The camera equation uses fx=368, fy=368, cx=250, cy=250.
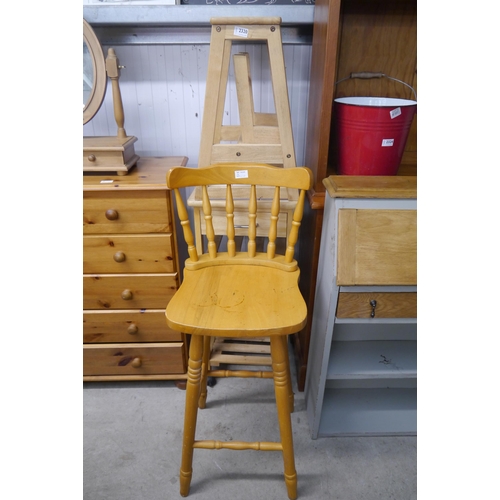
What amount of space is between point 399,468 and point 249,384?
714 millimetres

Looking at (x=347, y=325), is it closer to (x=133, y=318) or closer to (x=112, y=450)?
(x=133, y=318)

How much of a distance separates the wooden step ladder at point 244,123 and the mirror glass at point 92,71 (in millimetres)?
429

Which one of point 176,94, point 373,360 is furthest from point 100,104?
point 373,360

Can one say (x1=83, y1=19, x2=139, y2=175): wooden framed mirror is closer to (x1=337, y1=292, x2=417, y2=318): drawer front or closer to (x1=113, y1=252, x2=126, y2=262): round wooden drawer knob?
(x1=113, y1=252, x2=126, y2=262): round wooden drawer knob

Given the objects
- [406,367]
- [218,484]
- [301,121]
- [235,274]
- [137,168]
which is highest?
[301,121]

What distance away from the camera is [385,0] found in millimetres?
1416

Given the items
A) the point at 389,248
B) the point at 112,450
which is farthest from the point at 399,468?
the point at 112,450

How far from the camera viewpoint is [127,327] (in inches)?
63.4

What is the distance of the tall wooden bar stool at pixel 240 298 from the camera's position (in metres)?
1.07

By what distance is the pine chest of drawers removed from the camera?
141cm

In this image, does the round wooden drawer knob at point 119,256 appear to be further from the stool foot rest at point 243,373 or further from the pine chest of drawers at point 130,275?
the stool foot rest at point 243,373

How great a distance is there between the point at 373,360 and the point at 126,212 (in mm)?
1146

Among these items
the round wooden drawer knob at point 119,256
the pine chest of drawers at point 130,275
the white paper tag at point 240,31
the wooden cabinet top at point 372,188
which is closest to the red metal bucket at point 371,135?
the wooden cabinet top at point 372,188

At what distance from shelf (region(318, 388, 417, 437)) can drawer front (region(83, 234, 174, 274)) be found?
0.92 meters
